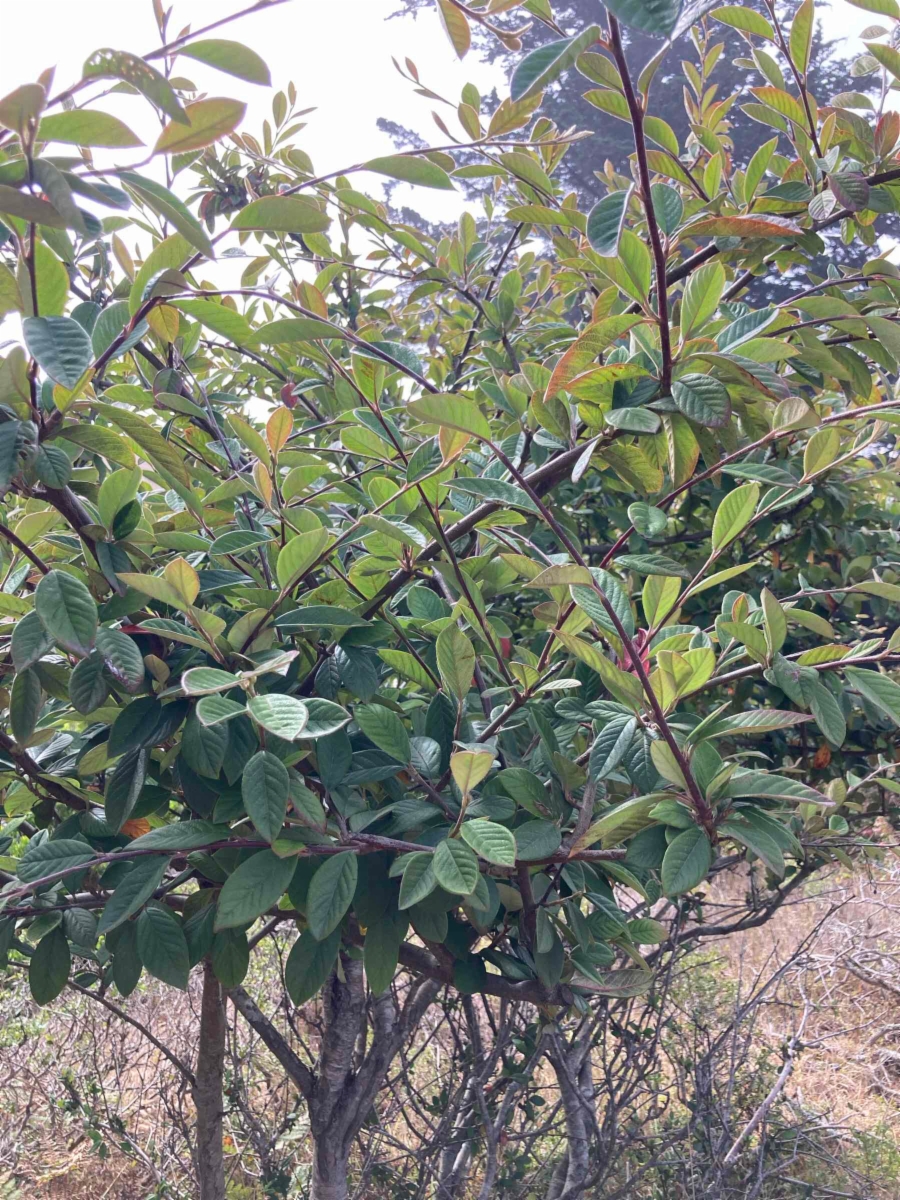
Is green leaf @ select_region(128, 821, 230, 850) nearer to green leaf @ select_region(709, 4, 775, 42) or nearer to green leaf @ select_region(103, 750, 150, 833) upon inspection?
green leaf @ select_region(103, 750, 150, 833)

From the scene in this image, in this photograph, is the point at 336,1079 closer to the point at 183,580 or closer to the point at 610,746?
the point at 610,746

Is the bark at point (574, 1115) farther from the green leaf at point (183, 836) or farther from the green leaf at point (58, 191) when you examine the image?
the green leaf at point (58, 191)

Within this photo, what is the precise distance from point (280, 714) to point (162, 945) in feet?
1.28

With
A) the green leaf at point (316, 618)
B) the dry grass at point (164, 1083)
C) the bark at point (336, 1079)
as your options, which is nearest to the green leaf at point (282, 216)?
the green leaf at point (316, 618)

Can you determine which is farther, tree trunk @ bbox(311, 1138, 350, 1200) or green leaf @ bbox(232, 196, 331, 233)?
tree trunk @ bbox(311, 1138, 350, 1200)

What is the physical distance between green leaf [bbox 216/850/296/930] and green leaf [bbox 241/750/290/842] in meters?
0.07

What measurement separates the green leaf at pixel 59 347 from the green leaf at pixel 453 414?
0.26 meters

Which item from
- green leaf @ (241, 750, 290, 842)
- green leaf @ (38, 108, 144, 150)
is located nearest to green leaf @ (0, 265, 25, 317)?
green leaf @ (38, 108, 144, 150)

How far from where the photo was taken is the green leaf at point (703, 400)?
2.56ft

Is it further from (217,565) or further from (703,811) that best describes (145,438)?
(703,811)

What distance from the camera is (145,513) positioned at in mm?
1033

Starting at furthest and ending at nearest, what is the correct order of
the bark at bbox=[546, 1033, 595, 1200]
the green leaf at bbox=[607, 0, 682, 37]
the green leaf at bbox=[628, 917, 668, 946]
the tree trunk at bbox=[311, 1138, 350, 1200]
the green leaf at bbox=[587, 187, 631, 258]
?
the bark at bbox=[546, 1033, 595, 1200] → the tree trunk at bbox=[311, 1138, 350, 1200] → the green leaf at bbox=[628, 917, 668, 946] → the green leaf at bbox=[587, 187, 631, 258] → the green leaf at bbox=[607, 0, 682, 37]

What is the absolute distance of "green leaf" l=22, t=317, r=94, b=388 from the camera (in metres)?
0.62

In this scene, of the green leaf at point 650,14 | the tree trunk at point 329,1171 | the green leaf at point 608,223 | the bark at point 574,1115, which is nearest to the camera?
the green leaf at point 650,14
